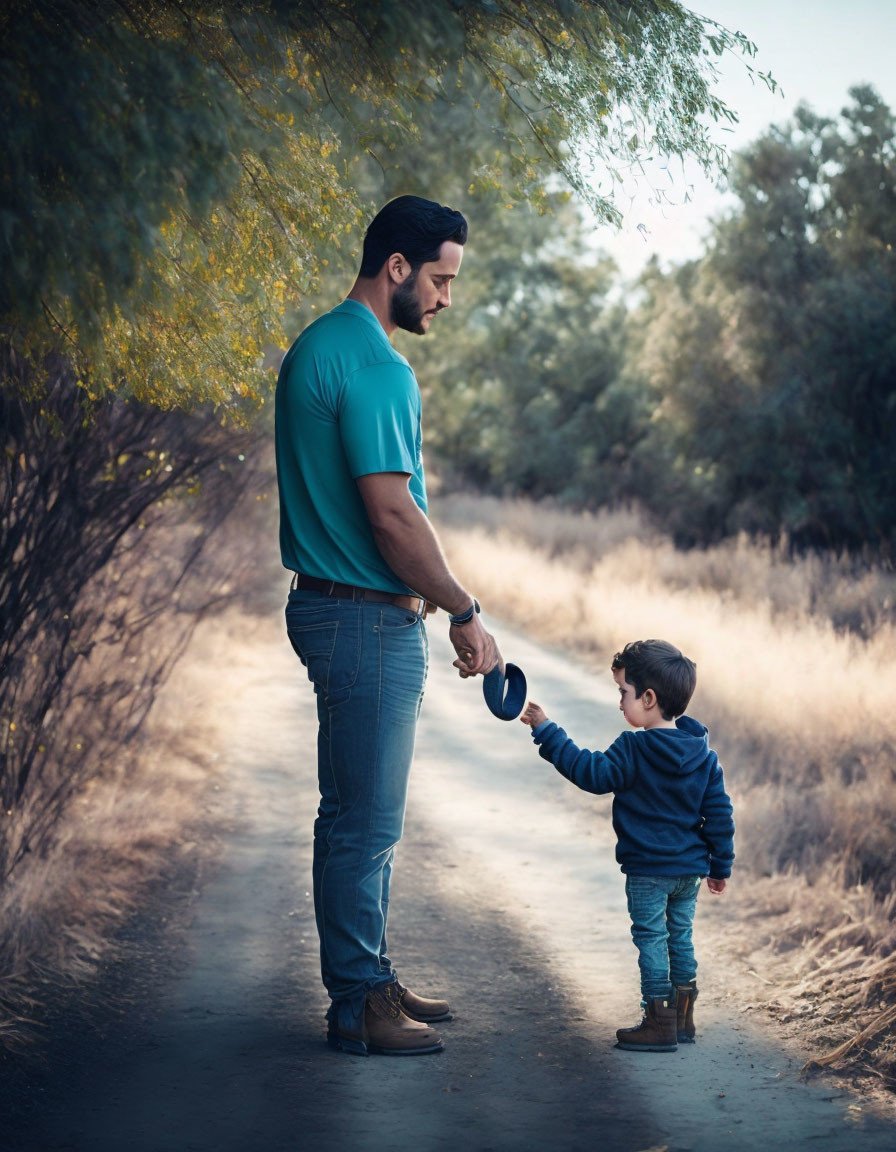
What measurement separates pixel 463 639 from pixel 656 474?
25244 mm

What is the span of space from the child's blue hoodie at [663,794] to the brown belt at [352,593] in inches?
20.7

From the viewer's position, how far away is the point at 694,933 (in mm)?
5016

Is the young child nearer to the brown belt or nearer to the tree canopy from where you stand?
the brown belt

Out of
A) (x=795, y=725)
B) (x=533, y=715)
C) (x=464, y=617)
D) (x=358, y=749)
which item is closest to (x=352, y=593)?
(x=464, y=617)

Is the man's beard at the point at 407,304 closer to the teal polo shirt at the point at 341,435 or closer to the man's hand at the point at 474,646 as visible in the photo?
the teal polo shirt at the point at 341,435

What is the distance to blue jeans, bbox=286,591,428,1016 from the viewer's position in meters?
3.61

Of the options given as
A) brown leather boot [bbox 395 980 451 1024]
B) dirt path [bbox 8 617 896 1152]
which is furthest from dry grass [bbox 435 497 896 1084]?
brown leather boot [bbox 395 980 451 1024]

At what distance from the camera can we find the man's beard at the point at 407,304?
12.4 ft

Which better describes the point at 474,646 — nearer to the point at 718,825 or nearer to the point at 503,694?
the point at 503,694

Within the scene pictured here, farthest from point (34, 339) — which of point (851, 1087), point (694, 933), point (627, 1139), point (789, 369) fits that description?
point (789, 369)

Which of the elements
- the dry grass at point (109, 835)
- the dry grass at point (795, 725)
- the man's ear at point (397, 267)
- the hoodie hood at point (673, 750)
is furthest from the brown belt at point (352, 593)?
the dry grass at point (795, 725)

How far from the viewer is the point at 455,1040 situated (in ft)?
12.6

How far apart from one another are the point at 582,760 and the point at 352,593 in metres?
0.80

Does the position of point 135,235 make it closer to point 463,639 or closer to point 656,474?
point 463,639
